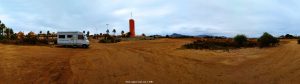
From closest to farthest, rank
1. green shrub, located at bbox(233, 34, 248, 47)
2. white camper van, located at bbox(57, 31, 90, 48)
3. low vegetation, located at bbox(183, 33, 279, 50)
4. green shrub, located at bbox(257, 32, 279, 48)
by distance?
low vegetation, located at bbox(183, 33, 279, 50)
green shrub, located at bbox(257, 32, 279, 48)
green shrub, located at bbox(233, 34, 248, 47)
white camper van, located at bbox(57, 31, 90, 48)

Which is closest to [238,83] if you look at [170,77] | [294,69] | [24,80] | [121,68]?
[170,77]

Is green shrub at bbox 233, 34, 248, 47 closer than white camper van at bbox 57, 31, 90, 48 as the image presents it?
Yes

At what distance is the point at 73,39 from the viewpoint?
4812 centimetres

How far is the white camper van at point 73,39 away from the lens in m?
47.6

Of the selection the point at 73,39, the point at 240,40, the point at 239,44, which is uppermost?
the point at 73,39

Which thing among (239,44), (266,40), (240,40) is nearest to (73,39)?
(239,44)

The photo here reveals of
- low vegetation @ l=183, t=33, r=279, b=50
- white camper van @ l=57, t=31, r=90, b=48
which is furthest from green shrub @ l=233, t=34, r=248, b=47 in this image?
white camper van @ l=57, t=31, r=90, b=48

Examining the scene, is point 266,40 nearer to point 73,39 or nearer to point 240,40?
point 240,40

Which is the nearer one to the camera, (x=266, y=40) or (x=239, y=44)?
(x=266, y=40)

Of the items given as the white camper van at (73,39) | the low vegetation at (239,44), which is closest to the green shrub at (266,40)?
the low vegetation at (239,44)

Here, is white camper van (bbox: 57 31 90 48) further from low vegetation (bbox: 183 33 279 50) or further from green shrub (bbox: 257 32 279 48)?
green shrub (bbox: 257 32 279 48)

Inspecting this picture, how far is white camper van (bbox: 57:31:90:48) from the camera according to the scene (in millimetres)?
47562

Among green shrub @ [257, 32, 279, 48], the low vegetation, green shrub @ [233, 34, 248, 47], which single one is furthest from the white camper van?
green shrub @ [257, 32, 279, 48]

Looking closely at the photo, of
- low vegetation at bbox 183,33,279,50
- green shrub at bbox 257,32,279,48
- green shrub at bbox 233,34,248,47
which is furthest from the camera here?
green shrub at bbox 233,34,248,47
